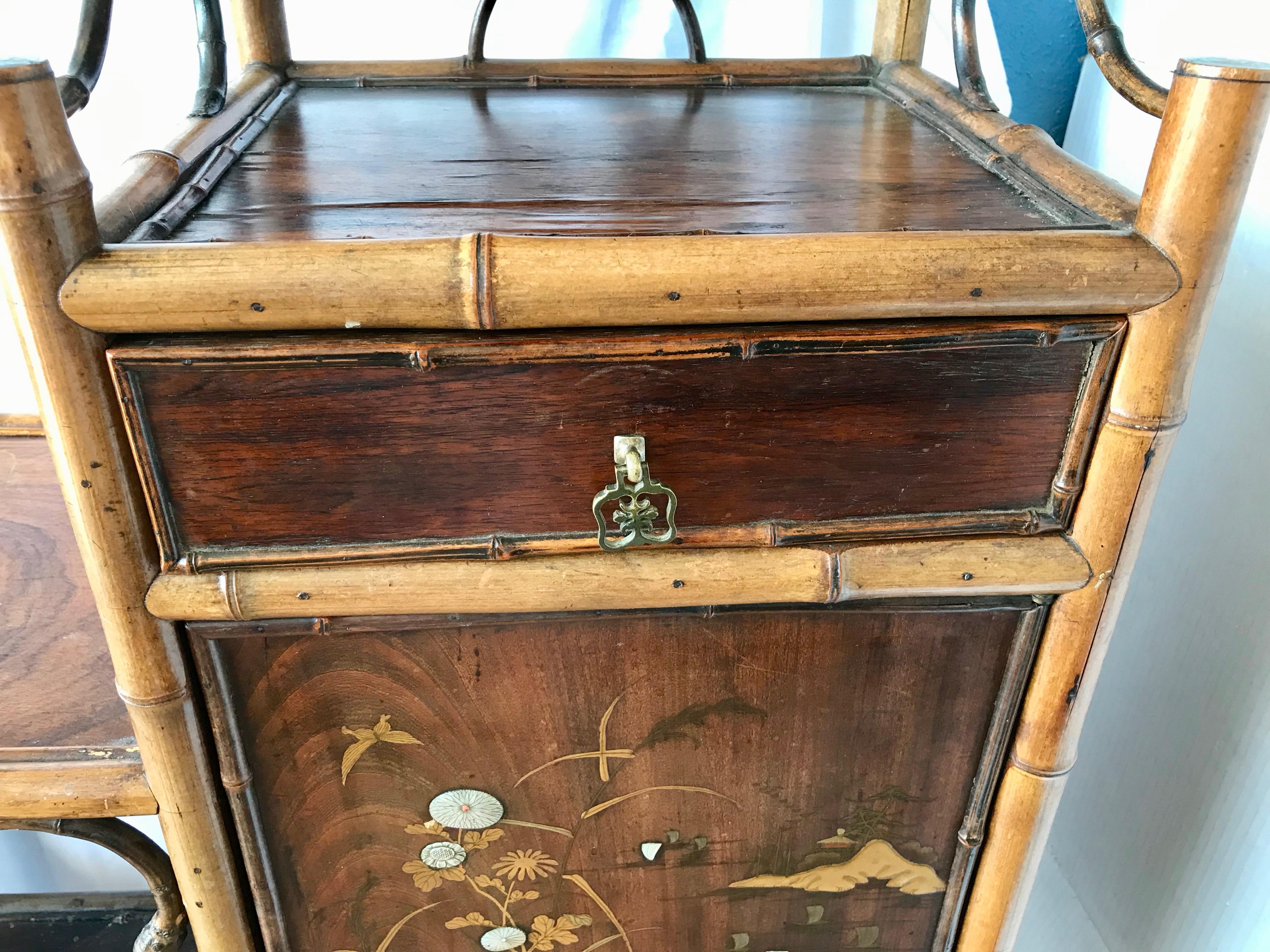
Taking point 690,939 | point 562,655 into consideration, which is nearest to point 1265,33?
point 562,655

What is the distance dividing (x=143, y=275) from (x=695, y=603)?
336 millimetres

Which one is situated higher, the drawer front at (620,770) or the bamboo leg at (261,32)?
the bamboo leg at (261,32)

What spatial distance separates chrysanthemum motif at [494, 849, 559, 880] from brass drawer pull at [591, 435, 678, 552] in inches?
10.2

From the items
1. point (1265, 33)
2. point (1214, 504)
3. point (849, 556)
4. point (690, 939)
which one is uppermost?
point (1265, 33)

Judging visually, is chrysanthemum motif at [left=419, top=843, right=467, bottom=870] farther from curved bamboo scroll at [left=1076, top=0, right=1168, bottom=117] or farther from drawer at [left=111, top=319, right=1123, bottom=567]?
curved bamboo scroll at [left=1076, top=0, right=1168, bottom=117]

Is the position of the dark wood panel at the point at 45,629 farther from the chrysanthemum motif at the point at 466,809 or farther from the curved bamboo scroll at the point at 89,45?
the curved bamboo scroll at the point at 89,45

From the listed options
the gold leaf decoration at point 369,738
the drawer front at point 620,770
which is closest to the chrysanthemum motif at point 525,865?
the drawer front at point 620,770

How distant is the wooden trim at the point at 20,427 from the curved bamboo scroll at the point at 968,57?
0.92 meters

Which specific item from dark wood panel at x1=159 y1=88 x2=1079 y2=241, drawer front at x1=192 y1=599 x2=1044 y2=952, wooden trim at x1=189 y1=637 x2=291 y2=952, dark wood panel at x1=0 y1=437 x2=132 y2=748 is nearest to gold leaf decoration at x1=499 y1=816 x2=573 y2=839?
drawer front at x1=192 y1=599 x2=1044 y2=952

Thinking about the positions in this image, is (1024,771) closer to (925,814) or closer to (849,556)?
(925,814)

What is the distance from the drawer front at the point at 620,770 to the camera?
61 centimetres

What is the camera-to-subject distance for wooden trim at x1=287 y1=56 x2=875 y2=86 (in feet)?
2.99

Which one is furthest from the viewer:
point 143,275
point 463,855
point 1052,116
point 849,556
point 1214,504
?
point 1052,116

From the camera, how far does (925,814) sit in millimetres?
701
